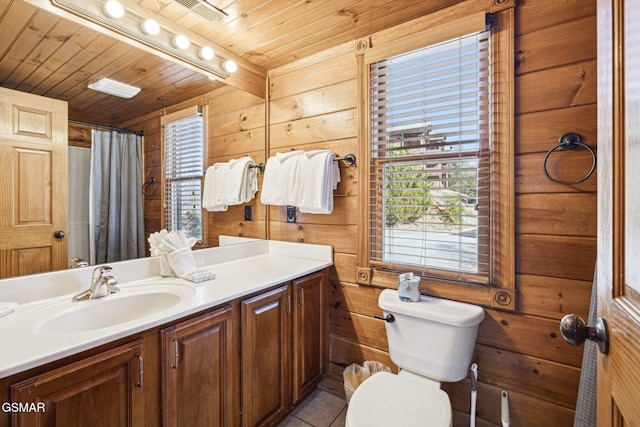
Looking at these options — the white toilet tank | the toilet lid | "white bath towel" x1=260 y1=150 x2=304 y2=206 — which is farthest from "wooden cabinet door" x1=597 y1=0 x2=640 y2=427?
"white bath towel" x1=260 y1=150 x2=304 y2=206

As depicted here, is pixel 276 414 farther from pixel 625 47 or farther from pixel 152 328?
pixel 625 47

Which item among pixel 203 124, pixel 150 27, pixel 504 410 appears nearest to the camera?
pixel 504 410

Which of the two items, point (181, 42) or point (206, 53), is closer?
point (181, 42)

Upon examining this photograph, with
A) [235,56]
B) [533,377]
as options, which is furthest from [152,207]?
[533,377]

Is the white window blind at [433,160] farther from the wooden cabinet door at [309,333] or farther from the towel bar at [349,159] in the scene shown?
the wooden cabinet door at [309,333]

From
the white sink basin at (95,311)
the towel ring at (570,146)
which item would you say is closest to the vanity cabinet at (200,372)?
the white sink basin at (95,311)

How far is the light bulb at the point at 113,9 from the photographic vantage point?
1357mm

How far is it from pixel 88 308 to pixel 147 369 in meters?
0.39

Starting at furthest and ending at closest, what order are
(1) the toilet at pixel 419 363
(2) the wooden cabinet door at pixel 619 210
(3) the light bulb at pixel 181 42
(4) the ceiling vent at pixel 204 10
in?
(3) the light bulb at pixel 181 42, (4) the ceiling vent at pixel 204 10, (1) the toilet at pixel 419 363, (2) the wooden cabinet door at pixel 619 210

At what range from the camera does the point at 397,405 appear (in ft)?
3.84

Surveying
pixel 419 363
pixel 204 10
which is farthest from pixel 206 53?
pixel 419 363

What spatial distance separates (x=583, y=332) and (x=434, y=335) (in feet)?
2.82

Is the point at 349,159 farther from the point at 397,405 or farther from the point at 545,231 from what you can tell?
the point at 397,405

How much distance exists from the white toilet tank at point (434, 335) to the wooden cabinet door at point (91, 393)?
107 cm
